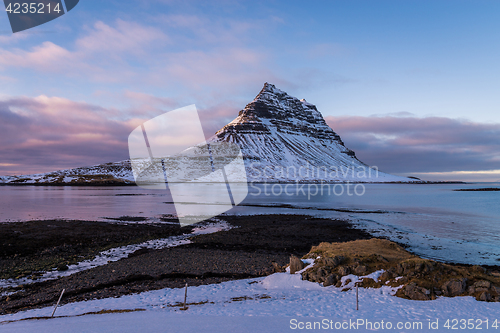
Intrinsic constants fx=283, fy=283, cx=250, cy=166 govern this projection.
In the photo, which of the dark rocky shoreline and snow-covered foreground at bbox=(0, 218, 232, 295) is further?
snow-covered foreground at bbox=(0, 218, 232, 295)

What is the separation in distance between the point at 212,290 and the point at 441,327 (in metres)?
8.14

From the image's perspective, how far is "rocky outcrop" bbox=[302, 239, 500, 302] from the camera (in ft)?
33.7

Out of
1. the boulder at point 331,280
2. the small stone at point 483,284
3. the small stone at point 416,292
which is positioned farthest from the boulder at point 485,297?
the boulder at point 331,280

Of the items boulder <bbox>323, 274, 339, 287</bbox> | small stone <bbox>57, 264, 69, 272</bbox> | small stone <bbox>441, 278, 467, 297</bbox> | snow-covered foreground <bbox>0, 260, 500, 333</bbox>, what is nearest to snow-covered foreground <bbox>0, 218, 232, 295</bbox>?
small stone <bbox>57, 264, 69, 272</bbox>

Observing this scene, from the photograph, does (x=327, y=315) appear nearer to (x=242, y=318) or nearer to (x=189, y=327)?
(x=242, y=318)

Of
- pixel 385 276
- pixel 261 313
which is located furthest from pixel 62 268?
pixel 385 276

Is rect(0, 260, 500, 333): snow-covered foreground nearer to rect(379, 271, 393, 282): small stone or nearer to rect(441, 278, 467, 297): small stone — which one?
rect(441, 278, 467, 297): small stone

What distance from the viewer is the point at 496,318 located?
857cm

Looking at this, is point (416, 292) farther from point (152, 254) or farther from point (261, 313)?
point (152, 254)

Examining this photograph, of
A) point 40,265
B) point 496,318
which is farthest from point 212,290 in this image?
point 40,265

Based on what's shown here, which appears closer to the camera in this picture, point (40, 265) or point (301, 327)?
point (301, 327)

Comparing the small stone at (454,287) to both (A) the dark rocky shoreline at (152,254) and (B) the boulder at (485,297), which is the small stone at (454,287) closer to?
(B) the boulder at (485,297)

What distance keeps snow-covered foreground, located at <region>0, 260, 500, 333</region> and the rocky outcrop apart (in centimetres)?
39

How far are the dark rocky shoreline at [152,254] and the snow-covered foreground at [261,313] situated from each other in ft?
4.91
